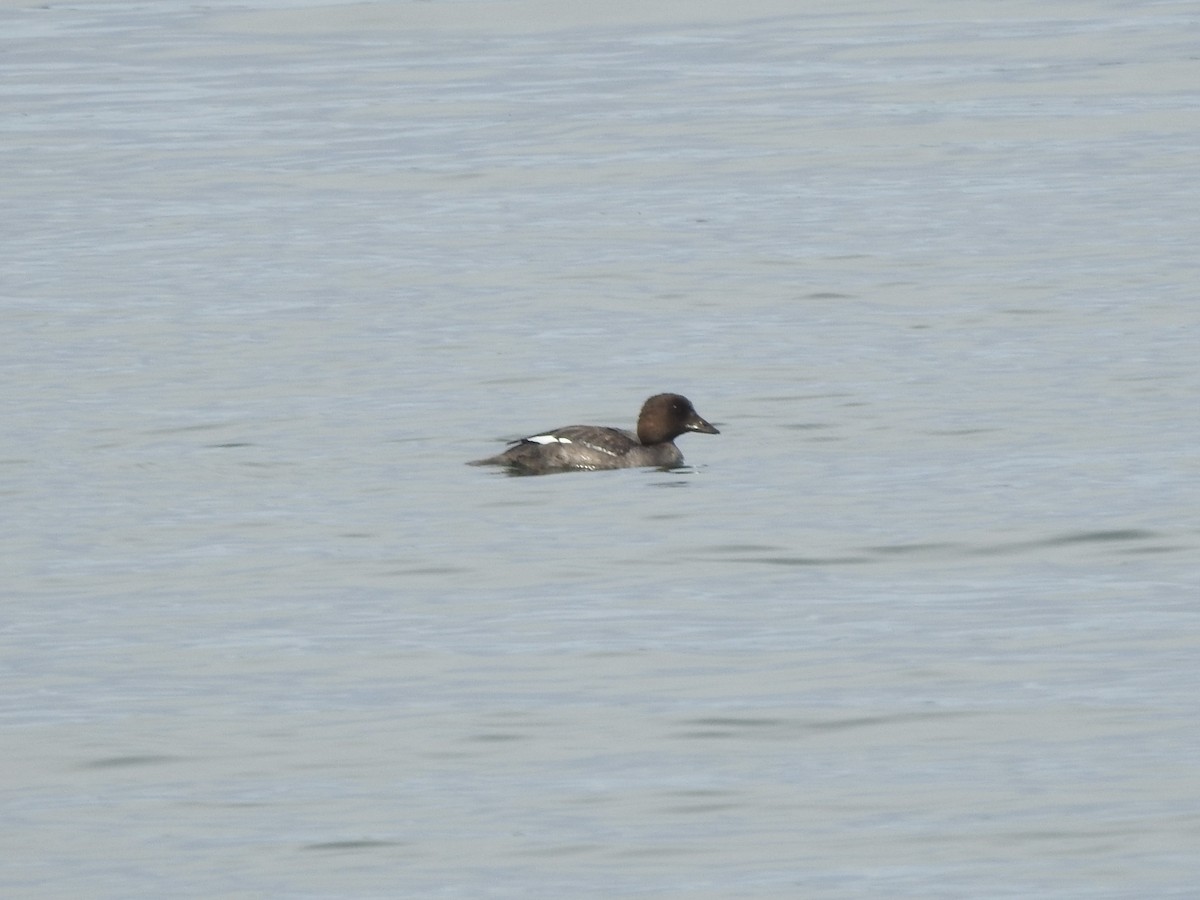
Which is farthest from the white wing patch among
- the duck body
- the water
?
the water

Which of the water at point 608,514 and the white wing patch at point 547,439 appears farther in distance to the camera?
the white wing patch at point 547,439

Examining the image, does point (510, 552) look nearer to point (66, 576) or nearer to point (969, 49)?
point (66, 576)

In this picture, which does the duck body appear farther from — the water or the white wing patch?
the water

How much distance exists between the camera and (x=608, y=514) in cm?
1709

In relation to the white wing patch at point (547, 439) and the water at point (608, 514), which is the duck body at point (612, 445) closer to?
the white wing patch at point (547, 439)

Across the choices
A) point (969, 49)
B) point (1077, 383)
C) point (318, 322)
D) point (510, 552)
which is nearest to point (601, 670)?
point (510, 552)

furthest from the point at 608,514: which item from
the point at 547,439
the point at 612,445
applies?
the point at 612,445

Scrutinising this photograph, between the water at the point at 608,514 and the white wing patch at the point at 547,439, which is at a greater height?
the white wing patch at the point at 547,439

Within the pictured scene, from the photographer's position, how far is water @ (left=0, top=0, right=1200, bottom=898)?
430 inches

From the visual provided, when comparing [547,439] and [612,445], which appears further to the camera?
[612,445]

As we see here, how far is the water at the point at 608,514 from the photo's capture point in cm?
1092

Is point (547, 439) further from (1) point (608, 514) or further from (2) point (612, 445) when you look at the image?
(1) point (608, 514)

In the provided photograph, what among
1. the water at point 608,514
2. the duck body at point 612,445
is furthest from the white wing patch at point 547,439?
the water at point 608,514

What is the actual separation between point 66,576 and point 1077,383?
810 cm
